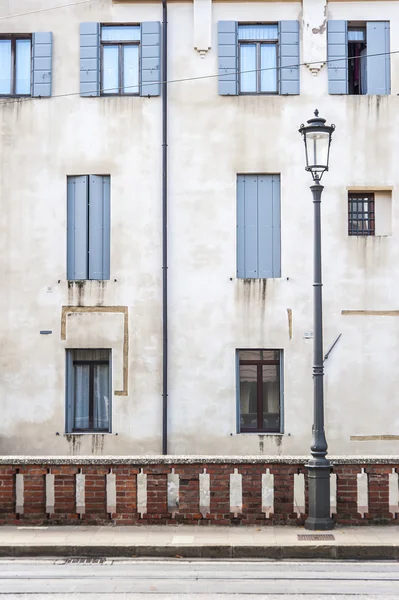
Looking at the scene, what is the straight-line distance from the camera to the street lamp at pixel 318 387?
1257cm

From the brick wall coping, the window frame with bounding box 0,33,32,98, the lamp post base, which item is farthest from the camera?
the window frame with bounding box 0,33,32,98

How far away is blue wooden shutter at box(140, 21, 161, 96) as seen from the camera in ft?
65.0

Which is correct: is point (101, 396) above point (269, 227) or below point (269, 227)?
below

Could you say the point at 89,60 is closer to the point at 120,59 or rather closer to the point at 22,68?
the point at 120,59

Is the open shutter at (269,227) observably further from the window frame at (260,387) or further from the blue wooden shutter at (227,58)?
the blue wooden shutter at (227,58)

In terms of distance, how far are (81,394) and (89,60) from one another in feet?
23.3

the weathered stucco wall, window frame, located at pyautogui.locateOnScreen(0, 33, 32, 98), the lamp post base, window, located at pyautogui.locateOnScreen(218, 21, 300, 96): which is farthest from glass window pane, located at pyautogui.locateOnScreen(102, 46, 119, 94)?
the lamp post base

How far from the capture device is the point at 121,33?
20109mm

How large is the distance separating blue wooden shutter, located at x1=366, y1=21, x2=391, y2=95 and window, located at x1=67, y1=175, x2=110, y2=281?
6004 millimetres

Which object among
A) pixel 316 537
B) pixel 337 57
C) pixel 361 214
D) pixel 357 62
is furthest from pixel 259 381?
pixel 316 537

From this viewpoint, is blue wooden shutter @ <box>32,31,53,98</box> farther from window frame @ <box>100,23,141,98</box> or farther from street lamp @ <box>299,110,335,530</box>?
street lamp @ <box>299,110,335,530</box>

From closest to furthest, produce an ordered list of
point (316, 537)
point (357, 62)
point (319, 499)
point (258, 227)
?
point (316, 537) < point (319, 499) < point (258, 227) < point (357, 62)

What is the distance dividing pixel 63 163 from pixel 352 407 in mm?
8004

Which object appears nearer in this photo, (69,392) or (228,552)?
(228,552)
